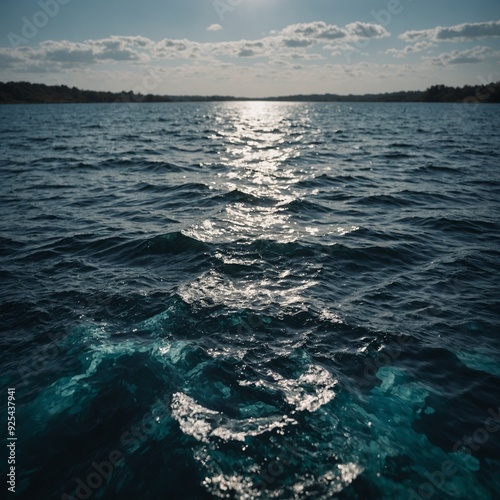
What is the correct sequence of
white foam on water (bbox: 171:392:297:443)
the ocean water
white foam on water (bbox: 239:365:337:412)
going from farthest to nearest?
white foam on water (bbox: 239:365:337:412), white foam on water (bbox: 171:392:297:443), the ocean water

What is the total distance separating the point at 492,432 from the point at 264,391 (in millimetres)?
3609

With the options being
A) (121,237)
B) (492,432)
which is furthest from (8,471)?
(121,237)

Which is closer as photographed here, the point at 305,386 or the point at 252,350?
the point at 305,386

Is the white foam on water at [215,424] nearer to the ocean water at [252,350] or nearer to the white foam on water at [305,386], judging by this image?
the ocean water at [252,350]

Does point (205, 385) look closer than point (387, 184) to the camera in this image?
Yes

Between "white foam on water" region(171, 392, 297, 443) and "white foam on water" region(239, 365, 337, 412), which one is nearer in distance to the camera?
"white foam on water" region(171, 392, 297, 443)

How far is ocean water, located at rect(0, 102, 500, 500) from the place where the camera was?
452 centimetres

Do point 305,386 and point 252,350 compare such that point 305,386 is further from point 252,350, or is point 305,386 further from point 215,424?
point 215,424

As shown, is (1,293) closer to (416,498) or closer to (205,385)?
(205,385)

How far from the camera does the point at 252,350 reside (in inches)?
262

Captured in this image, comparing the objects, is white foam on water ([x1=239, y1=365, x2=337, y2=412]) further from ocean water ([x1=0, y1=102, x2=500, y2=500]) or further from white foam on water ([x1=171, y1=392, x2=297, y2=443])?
white foam on water ([x1=171, y1=392, x2=297, y2=443])

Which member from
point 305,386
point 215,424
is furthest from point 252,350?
point 215,424

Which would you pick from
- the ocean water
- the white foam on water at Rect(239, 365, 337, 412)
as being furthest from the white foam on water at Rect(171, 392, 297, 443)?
the white foam on water at Rect(239, 365, 337, 412)

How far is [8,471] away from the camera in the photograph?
4504 millimetres
